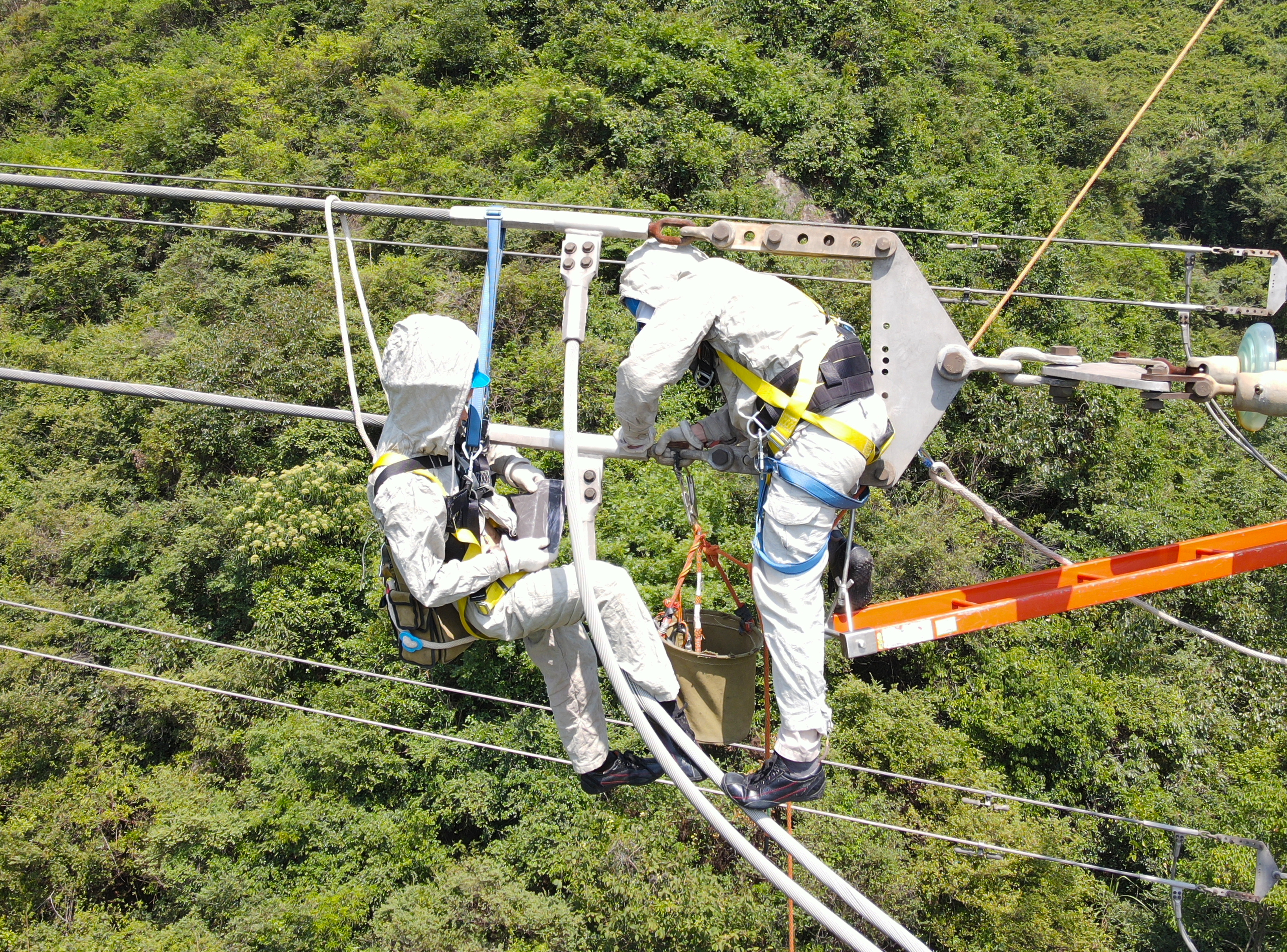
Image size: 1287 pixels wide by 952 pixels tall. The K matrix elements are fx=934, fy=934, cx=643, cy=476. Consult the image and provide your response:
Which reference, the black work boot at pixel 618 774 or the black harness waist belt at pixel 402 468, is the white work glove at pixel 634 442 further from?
the black work boot at pixel 618 774

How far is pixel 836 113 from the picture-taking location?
14.0 metres

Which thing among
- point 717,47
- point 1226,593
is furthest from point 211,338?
point 1226,593

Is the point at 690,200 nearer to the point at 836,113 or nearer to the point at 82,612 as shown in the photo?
the point at 836,113

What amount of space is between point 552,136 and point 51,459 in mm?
7771

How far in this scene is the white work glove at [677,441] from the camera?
370 centimetres

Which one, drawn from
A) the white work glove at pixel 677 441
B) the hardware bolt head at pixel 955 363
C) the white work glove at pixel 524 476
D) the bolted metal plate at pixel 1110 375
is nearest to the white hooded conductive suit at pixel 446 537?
the white work glove at pixel 524 476

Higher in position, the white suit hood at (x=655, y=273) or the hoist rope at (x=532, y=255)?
the white suit hood at (x=655, y=273)

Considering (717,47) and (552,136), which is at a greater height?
(717,47)

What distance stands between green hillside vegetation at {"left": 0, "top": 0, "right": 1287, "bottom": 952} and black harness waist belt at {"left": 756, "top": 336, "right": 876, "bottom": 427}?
583 centimetres

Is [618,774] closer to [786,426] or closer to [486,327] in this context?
[786,426]

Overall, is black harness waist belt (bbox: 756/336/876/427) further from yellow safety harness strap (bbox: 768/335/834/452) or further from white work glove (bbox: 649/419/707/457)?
white work glove (bbox: 649/419/707/457)

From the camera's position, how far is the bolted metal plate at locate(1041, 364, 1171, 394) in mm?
3432

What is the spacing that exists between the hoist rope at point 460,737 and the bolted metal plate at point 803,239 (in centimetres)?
193

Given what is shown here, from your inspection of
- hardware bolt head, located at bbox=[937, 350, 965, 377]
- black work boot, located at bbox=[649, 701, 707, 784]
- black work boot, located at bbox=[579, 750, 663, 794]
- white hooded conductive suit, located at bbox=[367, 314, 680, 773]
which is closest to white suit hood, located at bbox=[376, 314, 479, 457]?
white hooded conductive suit, located at bbox=[367, 314, 680, 773]
